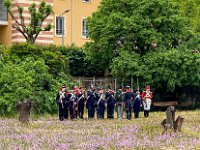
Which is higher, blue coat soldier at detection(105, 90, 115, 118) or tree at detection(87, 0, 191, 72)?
tree at detection(87, 0, 191, 72)

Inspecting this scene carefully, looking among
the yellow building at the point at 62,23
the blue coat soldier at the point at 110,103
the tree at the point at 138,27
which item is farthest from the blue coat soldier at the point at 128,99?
the yellow building at the point at 62,23

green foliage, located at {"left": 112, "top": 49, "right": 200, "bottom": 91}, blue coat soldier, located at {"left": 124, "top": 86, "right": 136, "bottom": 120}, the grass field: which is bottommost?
the grass field

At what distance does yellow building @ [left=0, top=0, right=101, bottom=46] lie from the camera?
46000mm

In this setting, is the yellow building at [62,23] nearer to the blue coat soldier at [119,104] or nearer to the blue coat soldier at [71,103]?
the blue coat soldier at [71,103]

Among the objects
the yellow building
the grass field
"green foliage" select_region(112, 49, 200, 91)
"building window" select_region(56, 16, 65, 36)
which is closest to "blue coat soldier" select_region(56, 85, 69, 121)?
the grass field

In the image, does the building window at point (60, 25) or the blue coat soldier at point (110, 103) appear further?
the building window at point (60, 25)

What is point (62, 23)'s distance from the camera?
4988 cm

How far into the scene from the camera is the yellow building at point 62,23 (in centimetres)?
4600

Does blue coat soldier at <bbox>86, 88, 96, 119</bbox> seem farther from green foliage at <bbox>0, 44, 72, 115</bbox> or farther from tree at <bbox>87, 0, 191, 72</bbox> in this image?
tree at <bbox>87, 0, 191, 72</bbox>

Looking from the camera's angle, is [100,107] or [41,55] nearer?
[100,107]

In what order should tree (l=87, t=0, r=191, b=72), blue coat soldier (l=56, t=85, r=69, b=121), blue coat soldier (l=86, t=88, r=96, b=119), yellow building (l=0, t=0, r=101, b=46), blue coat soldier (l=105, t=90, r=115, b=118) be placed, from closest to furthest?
blue coat soldier (l=56, t=85, r=69, b=121), blue coat soldier (l=86, t=88, r=96, b=119), blue coat soldier (l=105, t=90, r=115, b=118), tree (l=87, t=0, r=191, b=72), yellow building (l=0, t=0, r=101, b=46)

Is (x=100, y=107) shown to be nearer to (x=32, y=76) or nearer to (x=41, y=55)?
(x=32, y=76)

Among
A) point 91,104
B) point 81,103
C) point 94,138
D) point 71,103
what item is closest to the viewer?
point 94,138

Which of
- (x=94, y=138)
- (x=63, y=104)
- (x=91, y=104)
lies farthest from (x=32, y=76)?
(x=94, y=138)
